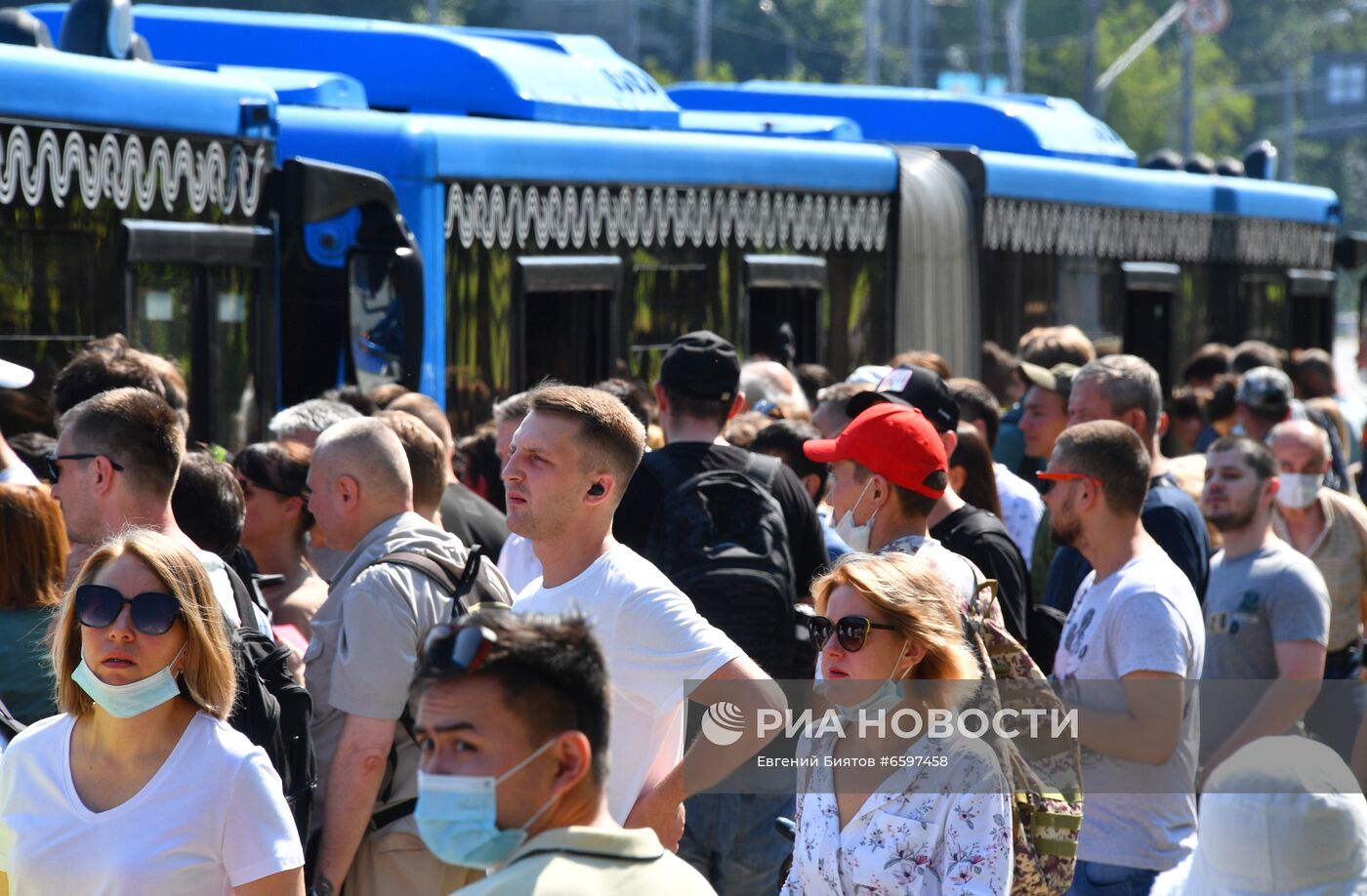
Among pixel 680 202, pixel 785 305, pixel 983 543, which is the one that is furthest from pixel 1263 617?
pixel 785 305

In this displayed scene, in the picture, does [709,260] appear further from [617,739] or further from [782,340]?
[617,739]

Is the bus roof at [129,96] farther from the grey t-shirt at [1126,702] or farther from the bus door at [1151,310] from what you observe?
the bus door at [1151,310]

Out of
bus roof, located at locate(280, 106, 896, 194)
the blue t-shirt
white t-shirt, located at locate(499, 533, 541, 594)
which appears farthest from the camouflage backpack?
bus roof, located at locate(280, 106, 896, 194)

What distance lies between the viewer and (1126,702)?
4828 mm

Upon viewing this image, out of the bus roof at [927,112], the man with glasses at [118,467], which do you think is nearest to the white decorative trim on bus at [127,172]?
the man with glasses at [118,467]

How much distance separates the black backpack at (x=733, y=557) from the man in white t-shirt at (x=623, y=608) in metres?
0.99

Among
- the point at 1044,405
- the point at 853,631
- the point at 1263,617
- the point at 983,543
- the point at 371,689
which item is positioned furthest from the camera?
the point at 1044,405

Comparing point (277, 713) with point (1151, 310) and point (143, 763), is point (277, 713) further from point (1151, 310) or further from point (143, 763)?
point (1151, 310)

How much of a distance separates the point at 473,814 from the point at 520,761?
9cm

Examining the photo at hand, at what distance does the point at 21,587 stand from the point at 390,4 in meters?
55.9

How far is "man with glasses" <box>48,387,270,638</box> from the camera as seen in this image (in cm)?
448

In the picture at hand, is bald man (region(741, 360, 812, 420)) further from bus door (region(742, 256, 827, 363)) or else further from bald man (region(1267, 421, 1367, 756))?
bus door (region(742, 256, 827, 363))

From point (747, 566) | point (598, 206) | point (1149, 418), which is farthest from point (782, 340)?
point (747, 566)

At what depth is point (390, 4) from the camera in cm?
5841
